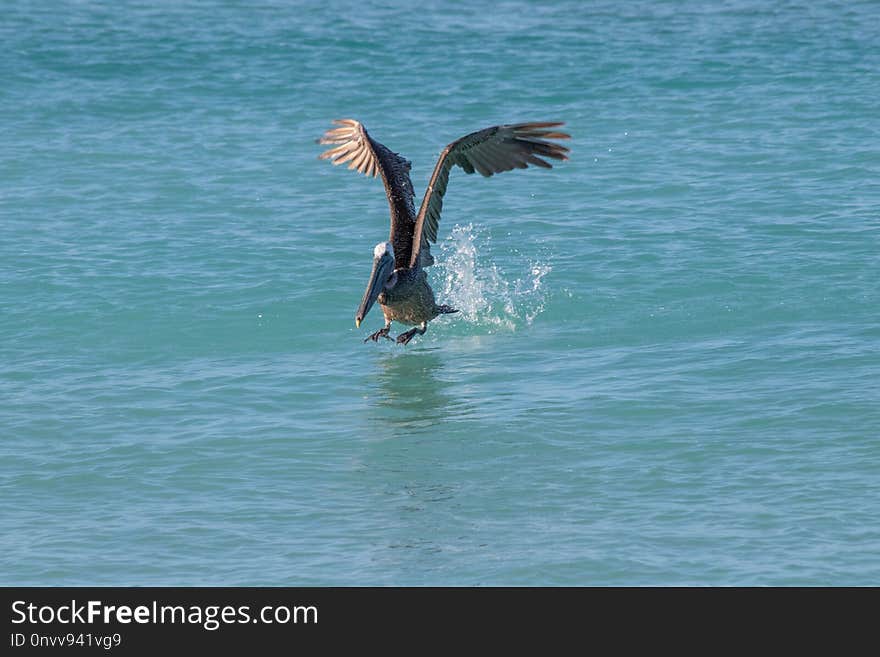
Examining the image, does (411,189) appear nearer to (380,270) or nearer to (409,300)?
(409,300)

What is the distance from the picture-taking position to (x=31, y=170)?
68.1 feet

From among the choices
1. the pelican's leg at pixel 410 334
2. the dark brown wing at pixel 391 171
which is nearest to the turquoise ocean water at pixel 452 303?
the pelican's leg at pixel 410 334

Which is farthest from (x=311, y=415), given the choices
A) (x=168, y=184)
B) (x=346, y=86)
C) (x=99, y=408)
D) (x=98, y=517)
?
(x=346, y=86)

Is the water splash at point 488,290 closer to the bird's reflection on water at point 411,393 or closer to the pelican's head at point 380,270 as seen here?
the bird's reflection on water at point 411,393

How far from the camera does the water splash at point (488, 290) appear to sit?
52.0 feet

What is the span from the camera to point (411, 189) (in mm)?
14164

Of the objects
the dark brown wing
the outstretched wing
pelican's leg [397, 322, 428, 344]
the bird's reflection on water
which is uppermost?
the dark brown wing

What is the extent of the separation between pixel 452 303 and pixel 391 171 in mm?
2553

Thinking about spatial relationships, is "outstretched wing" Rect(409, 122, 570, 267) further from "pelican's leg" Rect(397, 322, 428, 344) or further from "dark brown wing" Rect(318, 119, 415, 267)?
"pelican's leg" Rect(397, 322, 428, 344)

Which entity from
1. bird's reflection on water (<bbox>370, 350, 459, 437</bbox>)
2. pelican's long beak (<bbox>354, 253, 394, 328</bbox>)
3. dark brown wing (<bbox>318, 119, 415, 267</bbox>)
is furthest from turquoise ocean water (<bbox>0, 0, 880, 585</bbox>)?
dark brown wing (<bbox>318, 119, 415, 267</bbox>)

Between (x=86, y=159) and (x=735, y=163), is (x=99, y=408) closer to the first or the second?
(x=86, y=159)

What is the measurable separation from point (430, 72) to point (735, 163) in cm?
638

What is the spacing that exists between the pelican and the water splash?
1.68 meters

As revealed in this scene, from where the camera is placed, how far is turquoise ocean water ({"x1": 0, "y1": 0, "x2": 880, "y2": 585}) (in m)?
10.3
